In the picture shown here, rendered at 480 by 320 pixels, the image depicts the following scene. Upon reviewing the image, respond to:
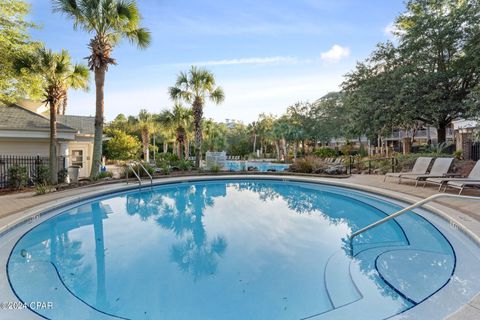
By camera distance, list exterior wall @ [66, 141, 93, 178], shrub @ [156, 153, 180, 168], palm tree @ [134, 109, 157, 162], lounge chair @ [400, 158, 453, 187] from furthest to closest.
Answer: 1. palm tree @ [134, 109, 157, 162]
2. shrub @ [156, 153, 180, 168]
3. exterior wall @ [66, 141, 93, 178]
4. lounge chair @ [400, 158, 453, 187]

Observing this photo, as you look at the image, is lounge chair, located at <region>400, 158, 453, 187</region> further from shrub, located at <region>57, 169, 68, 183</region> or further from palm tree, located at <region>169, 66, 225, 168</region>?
shrub, located at <region>57, 169, 68, 183</region>

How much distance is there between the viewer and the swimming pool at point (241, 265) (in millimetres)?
3371

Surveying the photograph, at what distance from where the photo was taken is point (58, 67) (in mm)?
11641

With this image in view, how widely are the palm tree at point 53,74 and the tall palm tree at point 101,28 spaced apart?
2.65 ft

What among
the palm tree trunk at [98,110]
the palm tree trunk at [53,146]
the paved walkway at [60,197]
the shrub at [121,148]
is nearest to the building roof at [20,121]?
the palm tree trunk at [53,146]

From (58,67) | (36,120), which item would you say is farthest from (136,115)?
(58,67)

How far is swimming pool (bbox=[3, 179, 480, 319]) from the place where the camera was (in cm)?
337

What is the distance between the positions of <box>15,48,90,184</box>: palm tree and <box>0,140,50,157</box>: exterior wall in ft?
8.53

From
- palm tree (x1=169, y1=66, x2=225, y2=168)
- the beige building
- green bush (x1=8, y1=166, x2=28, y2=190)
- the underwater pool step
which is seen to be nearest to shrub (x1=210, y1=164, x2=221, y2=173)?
palm tree (x1=169, y1=66, x2=225, y2=168)

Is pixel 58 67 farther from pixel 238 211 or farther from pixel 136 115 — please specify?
pixel 136 115

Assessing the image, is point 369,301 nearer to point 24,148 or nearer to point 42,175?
point 42,175

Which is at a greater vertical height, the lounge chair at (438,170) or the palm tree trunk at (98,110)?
the palm tree trunk at (98,110)

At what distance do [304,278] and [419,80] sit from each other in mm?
15679

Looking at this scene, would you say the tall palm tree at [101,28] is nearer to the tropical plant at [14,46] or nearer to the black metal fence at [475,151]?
the tropical plant at [14,46]
